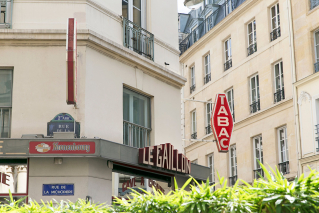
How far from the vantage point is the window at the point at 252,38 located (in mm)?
28622

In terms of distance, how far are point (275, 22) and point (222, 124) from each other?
8512 millimetres

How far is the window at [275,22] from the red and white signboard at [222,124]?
586 cm

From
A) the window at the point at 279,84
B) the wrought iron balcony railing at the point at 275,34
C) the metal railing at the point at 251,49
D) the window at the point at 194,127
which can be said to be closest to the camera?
the window at the point at 279,84

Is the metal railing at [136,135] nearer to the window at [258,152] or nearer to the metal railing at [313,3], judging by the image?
the metal railing at [313,3]

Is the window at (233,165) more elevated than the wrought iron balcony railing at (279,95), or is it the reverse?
the wrought iron balcony railing at (279,95)

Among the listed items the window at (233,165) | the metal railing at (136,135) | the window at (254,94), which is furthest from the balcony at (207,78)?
the metal railing at (136,135)

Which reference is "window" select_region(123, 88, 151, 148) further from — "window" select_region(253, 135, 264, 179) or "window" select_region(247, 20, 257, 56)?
"window" select_region(247, 20, 257, 56)

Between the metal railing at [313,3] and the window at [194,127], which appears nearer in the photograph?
the metal railing at [313,3]

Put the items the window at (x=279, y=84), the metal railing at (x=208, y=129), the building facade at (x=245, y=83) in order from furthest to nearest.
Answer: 1. the metal railing at (x=208, y=129)
2. the window at (x=279, y=84)
3. the building facade at (x=245, y=83)

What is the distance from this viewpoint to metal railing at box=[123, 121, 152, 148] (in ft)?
44.7

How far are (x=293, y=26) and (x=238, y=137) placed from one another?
7172mm

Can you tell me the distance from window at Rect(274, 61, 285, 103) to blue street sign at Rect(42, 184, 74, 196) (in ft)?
53.7

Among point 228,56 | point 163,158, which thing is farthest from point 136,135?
point 228,56

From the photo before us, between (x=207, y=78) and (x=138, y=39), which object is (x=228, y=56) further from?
(x=138, y=39)
